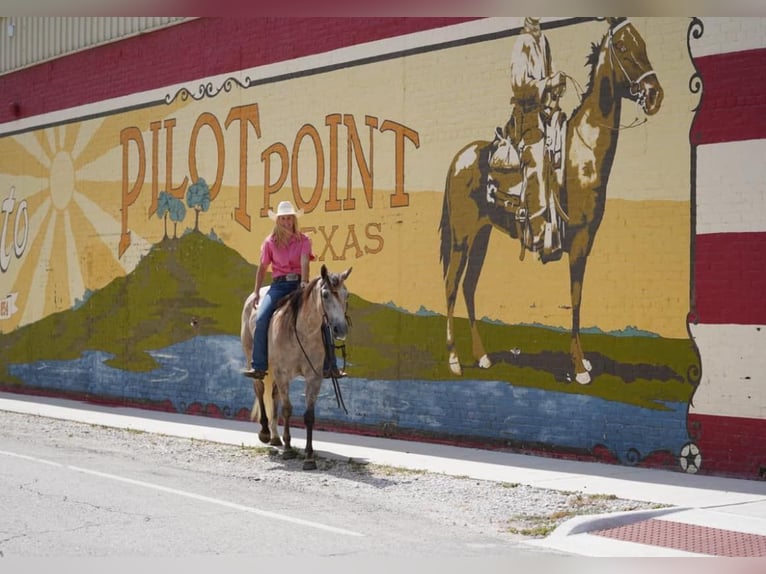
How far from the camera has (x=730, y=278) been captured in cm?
1119

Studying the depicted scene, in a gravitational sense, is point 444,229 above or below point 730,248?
above

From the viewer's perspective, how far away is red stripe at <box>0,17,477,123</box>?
1588cm

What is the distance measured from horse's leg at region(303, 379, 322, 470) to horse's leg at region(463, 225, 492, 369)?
2.37 metres

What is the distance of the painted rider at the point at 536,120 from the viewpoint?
42.7ft

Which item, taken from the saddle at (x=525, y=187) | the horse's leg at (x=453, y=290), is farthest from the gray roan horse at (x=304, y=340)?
the saddle at (x=525, y=187)

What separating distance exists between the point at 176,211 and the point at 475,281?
24.6 feet

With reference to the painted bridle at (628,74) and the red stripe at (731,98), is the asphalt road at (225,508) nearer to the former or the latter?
the red stripe at (731,98)

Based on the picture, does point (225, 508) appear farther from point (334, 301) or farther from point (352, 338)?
point (352, 338)

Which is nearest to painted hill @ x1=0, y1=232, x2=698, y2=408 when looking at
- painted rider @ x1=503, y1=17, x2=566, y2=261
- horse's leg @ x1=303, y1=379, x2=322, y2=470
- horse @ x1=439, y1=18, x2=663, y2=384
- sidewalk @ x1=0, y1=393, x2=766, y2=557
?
horse @ x1=439, y1=18, x2=663, y2=384

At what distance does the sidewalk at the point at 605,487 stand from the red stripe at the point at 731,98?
3.69m

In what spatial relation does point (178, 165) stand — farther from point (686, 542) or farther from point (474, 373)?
point (686, 542)

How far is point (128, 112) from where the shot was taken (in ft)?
67.3

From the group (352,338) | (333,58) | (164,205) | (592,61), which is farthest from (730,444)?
(164,205)

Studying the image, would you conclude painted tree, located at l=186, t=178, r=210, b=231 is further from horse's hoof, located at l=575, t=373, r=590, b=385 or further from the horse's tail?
horse's hoof, located at l=575, t=373, r=590, b=385
